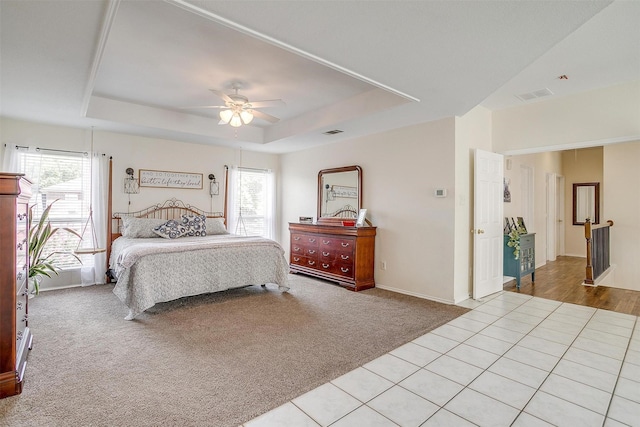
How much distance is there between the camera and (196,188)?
19.7ft

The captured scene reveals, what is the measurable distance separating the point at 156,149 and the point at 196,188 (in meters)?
0.94

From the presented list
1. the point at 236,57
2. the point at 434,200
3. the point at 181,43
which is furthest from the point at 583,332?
the point at 181,43

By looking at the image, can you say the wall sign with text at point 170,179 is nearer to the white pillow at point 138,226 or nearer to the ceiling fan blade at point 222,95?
the white pillow at point 138,226

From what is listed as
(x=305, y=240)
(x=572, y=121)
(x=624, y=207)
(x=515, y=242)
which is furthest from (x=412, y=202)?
(x=624, y=207)

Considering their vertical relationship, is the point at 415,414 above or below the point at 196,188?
below

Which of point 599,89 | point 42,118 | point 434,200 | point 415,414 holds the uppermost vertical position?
point 599,89

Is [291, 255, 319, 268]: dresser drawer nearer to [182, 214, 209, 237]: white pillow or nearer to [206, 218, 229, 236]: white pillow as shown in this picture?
[206, 218, 229, 236]: white pillow

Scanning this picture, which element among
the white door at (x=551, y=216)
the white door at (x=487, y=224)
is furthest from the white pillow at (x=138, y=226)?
the white door at (x=551, y=216)

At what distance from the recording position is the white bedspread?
350cm

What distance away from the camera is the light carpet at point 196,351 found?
6.35ft

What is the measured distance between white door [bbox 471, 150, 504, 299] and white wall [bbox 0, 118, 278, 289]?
14.1 feet

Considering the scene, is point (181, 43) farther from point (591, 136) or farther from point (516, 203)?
point (516, 203)

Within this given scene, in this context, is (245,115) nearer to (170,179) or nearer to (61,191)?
(170,179)

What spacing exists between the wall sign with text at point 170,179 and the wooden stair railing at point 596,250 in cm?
650
